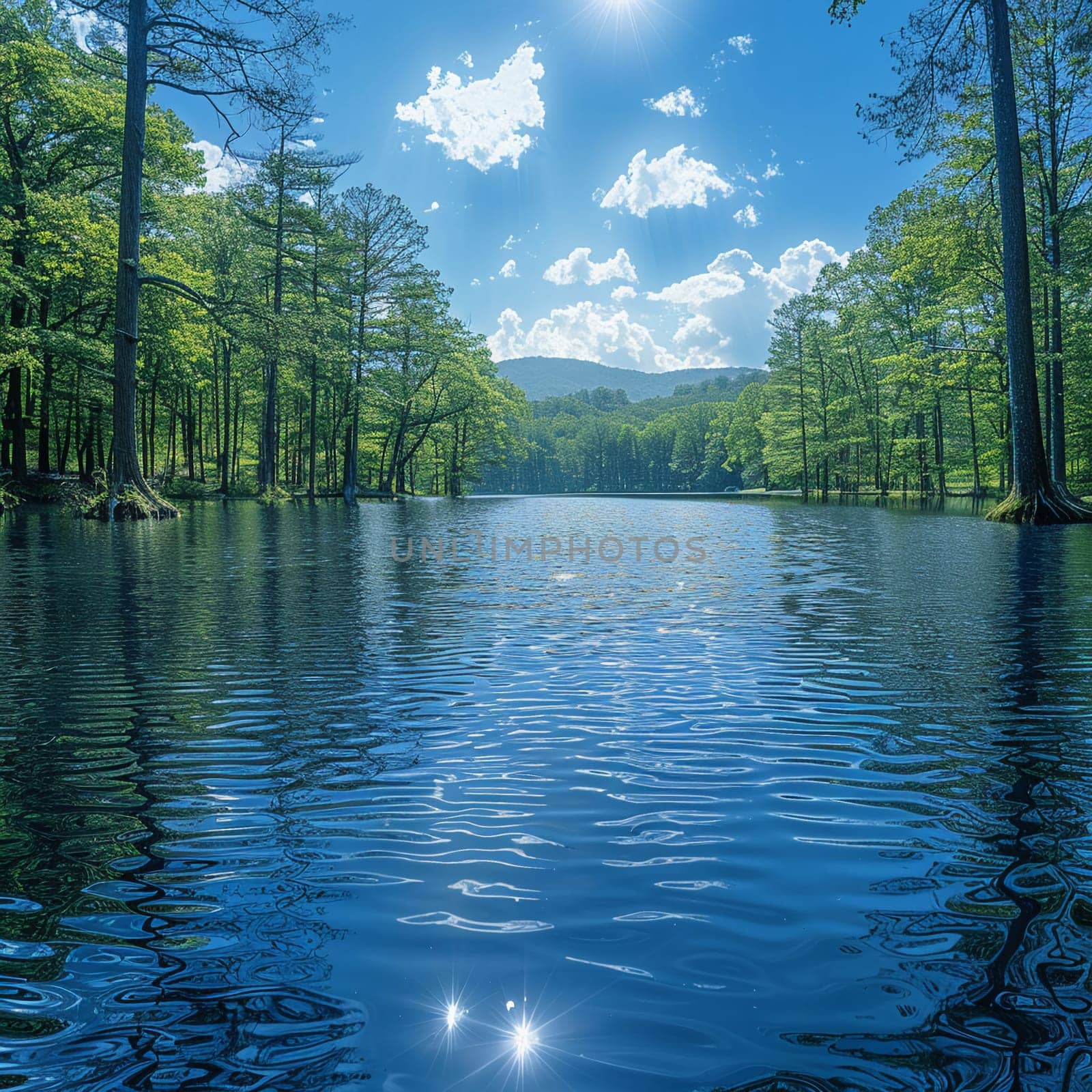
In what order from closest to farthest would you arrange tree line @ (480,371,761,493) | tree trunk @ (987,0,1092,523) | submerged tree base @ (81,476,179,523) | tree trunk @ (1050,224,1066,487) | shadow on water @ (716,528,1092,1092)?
shadow on water @ (716,528,1092,1092) → tree trunk @ (987,0,1092,523) → submerged tree base @ (81,476,179,523) → tree trunk @ (1050,224,1066,487) → tree line @ (480,371,761,493)

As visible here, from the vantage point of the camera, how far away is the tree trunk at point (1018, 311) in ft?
57.9

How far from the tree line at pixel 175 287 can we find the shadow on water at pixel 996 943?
1952cm

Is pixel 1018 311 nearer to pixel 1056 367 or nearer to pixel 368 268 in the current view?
pixel 1056 367

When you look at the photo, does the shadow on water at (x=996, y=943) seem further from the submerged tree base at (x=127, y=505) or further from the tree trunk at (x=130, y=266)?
the submerged tree base at (x=127, y=505)

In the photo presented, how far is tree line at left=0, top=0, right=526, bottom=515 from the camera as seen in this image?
18719mm

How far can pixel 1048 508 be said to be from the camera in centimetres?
1841

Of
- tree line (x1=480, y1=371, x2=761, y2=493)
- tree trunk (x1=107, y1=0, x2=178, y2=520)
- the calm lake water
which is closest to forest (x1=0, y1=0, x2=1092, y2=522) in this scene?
tree trunk (x1=107, y1=0, x2=178, y2=520)

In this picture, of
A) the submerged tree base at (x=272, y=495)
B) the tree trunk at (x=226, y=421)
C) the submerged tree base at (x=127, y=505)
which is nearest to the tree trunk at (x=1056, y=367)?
the submerged tree base at (x=127, y=505)

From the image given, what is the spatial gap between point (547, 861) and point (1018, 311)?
68.1 ft

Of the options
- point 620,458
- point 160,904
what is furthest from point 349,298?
point 620,458

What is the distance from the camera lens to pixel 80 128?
23.1 m

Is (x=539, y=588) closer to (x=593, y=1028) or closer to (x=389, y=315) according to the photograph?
(x=593, y=1028)

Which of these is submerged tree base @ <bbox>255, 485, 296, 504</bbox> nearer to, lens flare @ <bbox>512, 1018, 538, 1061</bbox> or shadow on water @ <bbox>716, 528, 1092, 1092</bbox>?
shadow on water @ <bbox>716, 528, 1092, 1092</bbox>

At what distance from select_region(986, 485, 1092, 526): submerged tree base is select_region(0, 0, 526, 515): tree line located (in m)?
19.8
